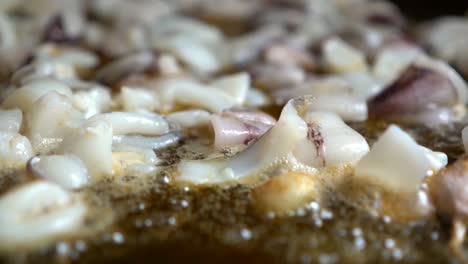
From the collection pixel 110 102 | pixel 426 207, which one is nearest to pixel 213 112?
pixel 110 102

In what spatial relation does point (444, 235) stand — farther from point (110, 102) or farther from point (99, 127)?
point (110, 102)

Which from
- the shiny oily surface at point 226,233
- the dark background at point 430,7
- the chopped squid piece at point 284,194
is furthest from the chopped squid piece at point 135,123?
the dark background at point 430,7

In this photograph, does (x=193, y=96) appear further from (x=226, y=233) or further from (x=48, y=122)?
(x=226, y=233)

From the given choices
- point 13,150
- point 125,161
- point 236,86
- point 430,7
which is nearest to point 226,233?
point 125,161

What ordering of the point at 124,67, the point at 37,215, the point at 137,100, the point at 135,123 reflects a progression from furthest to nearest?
the point at 124,67 < the point at 137,100 < the point at 135,123 < the point at 37,215

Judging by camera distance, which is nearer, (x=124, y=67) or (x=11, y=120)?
(x=11, y=120)

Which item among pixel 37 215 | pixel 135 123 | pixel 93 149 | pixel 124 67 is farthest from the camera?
pixel 124 67

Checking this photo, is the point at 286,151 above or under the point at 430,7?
above
